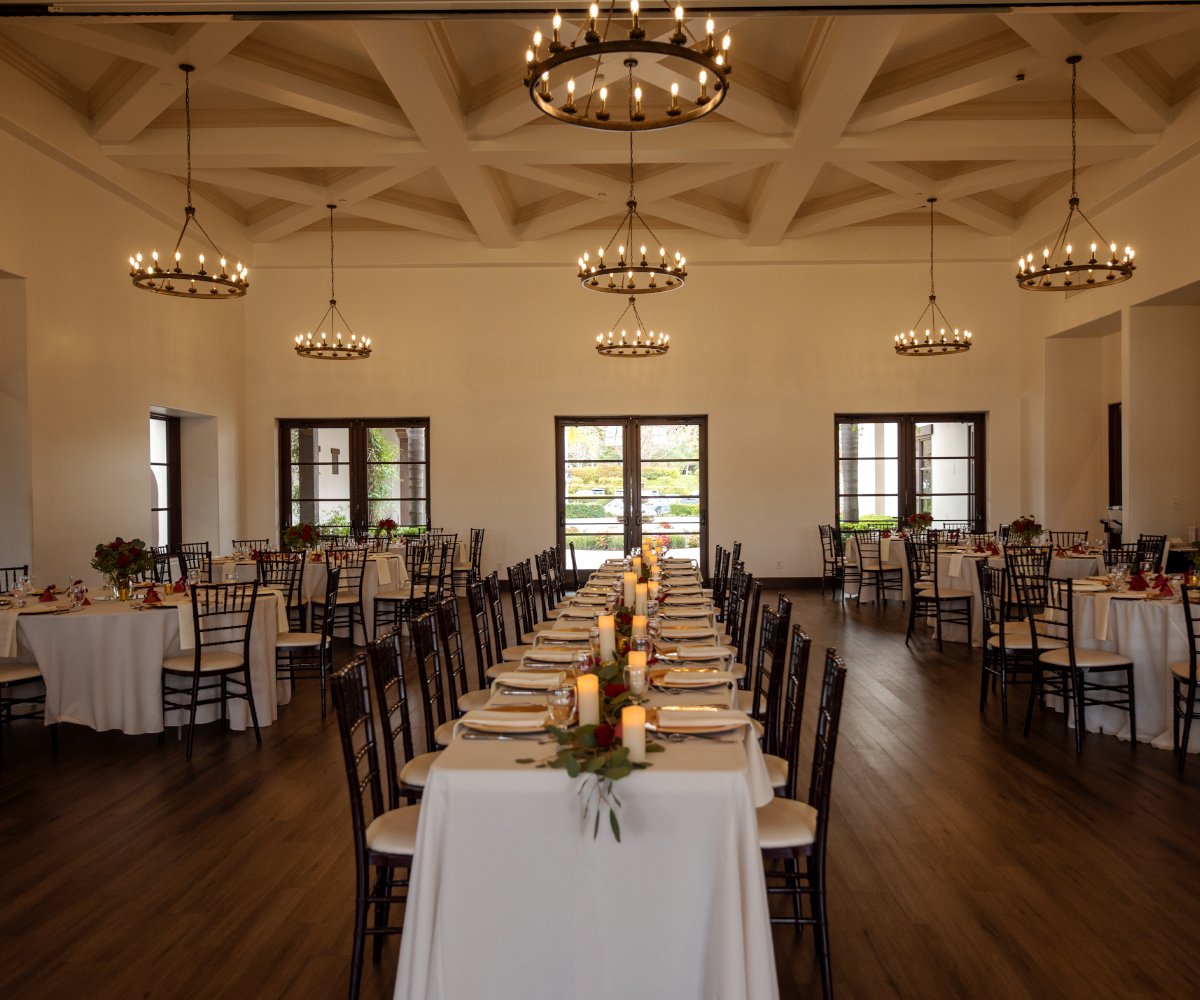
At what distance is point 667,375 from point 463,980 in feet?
38.9

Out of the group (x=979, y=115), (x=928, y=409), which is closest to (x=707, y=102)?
(x=979, y=115)

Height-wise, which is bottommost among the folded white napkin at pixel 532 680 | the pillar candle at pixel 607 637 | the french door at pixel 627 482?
the folded white napkin at pixel 532 680

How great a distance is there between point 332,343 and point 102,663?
332 inches

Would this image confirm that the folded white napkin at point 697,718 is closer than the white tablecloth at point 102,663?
Yes

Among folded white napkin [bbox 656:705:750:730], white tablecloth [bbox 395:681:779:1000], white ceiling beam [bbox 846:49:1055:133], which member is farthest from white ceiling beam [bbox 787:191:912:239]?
white tablecloth [bbox 395:681:779:1000]

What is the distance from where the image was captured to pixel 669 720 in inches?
117

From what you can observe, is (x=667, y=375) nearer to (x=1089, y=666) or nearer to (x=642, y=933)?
(x=1089, y=666)

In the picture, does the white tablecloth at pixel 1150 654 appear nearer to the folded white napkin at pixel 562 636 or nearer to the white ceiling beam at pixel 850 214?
the folded white napkin at pixel 562 636

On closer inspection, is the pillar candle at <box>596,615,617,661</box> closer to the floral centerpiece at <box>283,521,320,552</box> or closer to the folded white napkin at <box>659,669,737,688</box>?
the folded white napkin at <box>659,669,737,688</box>

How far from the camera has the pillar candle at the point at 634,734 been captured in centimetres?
255

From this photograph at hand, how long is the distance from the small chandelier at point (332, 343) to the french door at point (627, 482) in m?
3.23

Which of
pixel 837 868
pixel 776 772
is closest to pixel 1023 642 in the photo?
pixel 837 868

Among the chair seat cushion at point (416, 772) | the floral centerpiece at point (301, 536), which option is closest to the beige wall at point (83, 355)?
the floral centerpiece at point (301, 536)

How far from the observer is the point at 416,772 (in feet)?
11.4
